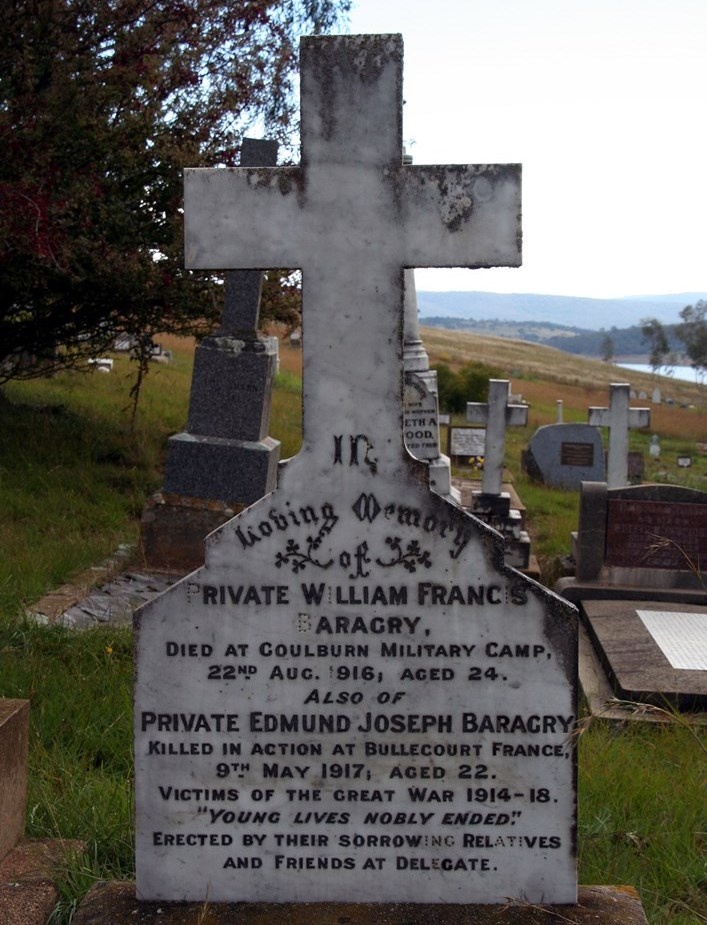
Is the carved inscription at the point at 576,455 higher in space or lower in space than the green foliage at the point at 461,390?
lower

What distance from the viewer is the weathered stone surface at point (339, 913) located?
8.24 ft

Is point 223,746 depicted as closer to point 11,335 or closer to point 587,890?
point 587,890

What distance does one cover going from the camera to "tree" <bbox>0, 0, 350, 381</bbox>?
8359 mm

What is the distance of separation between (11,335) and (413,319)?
4.17 meters

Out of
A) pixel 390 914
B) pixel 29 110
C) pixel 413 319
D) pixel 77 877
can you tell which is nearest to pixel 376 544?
pixel 390 914

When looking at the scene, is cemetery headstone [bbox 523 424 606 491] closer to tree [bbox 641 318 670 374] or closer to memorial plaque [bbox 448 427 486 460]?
memorial plaque [bbox 448 427 486 460]

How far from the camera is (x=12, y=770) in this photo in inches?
117

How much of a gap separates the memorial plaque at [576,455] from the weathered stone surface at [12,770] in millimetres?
13296

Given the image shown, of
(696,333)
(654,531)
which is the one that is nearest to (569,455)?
(654,531)

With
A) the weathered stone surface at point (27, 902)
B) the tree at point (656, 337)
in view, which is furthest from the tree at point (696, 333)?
the weathered stone surface at point (27, 902)

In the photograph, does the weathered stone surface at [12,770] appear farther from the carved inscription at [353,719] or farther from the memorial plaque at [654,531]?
the memorial plaque at [654,531]

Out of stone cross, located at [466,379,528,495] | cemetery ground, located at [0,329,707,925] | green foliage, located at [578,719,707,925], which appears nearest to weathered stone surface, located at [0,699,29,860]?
cemetery ground, located at [0,329,707,925]

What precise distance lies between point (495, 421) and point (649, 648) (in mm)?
4742

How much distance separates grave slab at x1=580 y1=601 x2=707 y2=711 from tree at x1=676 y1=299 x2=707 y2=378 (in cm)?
8261
